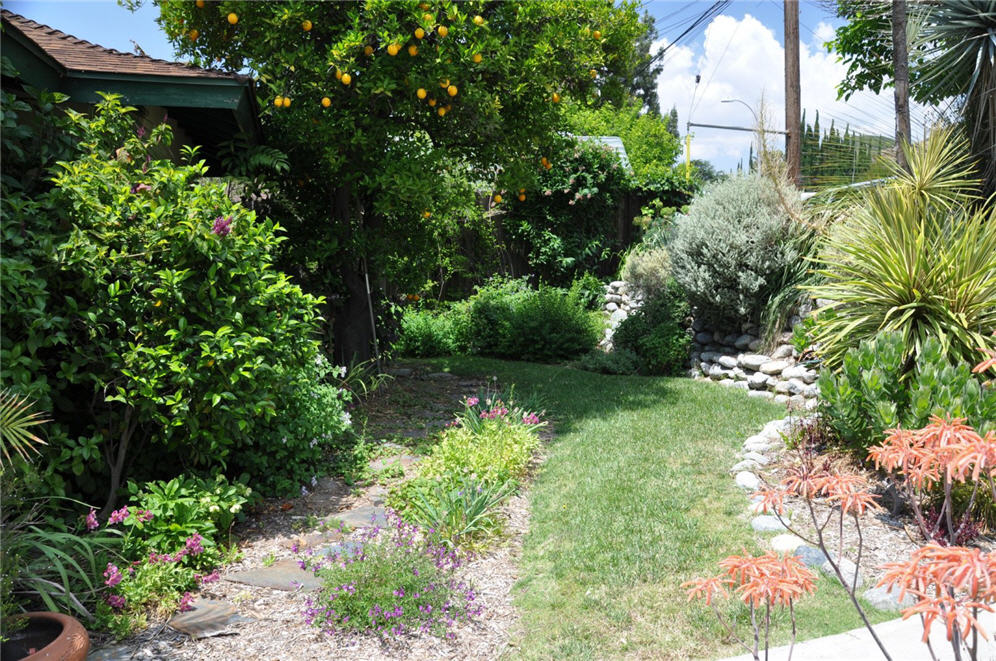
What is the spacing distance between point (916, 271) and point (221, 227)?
495cm

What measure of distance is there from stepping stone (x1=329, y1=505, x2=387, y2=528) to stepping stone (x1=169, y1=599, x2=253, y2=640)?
1052 mm

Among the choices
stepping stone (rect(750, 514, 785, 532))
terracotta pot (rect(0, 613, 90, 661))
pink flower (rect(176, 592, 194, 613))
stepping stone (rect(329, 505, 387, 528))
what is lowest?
stepping stone (rect(750, 514, 785, 532))

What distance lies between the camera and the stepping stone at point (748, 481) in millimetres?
4805

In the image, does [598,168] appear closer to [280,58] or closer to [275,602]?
[280,58]

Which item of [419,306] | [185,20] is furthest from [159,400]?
[419,306]

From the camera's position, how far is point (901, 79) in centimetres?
641

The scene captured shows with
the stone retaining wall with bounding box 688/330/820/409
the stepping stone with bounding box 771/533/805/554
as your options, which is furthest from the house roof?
the stone retaining wall with bounding box 688/330/820/409

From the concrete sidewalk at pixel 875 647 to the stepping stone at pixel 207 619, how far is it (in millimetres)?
2259

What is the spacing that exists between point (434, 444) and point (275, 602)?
2.49 m

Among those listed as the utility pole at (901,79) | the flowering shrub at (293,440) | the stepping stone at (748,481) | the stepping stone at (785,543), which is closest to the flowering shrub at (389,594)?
the flowering shrub at (293,440)

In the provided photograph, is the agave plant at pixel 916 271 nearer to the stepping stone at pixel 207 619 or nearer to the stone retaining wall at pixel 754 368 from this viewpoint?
the stone retaining wall at pixel 754 368

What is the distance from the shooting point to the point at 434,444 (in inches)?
231

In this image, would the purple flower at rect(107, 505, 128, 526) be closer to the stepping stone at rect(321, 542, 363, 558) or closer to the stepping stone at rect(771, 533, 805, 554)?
the stepping stone at rect(321, 542, 363, 558)

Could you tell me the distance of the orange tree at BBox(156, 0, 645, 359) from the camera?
20.5 feet
